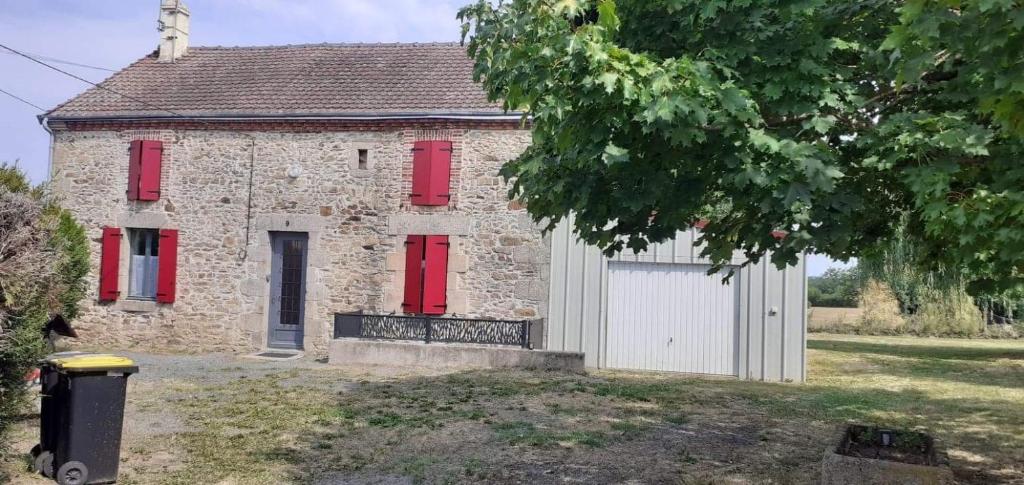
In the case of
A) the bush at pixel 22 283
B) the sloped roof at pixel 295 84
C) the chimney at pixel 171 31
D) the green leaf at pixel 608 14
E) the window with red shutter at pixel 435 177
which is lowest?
the bush at pixel 22 283

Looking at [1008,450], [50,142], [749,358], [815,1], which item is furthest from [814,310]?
[815,1]

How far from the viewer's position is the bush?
169 inches

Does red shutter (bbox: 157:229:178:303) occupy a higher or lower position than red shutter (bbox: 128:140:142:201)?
lower

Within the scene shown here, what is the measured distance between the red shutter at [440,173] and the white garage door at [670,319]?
298cm

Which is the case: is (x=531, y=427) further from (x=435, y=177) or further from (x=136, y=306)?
(x=136, y=306)

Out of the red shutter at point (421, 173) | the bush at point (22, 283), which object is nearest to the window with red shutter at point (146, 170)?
the red shutter at point (421, 173)

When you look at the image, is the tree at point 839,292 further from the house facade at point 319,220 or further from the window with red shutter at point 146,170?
the window with red shutter at point 146,170

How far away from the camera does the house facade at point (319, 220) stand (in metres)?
12.2

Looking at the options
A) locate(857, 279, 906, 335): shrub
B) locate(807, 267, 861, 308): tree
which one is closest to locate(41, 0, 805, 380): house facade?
locate(857, 279, 906, 335): shrub

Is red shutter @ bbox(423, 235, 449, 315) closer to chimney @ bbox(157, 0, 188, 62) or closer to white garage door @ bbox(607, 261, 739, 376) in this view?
white garage door @ bbox(607, 261, 739, 376)

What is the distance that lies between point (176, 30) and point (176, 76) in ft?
4.27

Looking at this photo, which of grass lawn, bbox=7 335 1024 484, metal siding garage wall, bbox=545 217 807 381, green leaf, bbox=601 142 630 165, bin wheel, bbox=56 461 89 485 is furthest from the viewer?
metal siding garage wall, bbox=545 217 807 381

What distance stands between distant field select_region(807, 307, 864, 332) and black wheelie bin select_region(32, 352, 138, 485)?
2451 cm

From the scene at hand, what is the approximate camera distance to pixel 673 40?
4574 millimetres
